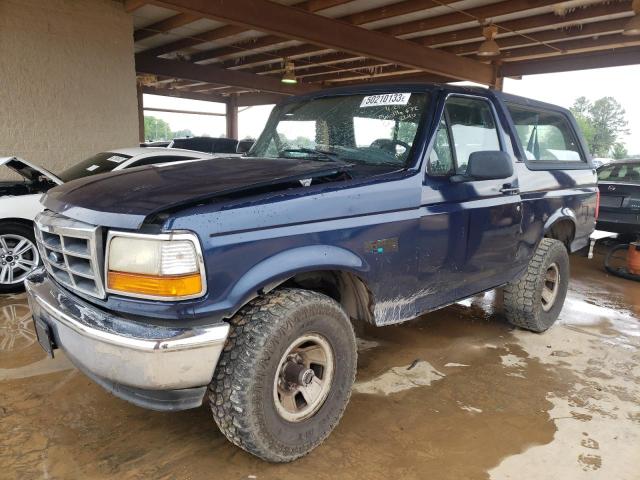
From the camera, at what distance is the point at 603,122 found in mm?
17375

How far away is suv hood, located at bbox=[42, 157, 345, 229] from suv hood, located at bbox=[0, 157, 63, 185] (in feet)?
9.37

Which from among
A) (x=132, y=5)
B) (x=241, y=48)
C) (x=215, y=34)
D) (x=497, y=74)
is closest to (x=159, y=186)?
(x=132, y=5)

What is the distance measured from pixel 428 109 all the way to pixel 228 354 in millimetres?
1935

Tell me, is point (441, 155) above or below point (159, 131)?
below

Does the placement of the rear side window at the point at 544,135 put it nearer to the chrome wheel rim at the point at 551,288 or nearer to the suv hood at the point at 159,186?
the chrome wheel rim at the point at 551,288

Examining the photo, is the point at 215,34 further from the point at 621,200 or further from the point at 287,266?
the point at 287,266

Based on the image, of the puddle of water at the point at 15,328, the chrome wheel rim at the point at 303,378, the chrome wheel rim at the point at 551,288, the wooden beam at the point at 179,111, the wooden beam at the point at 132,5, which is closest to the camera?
the chrome wheel rim at the point at 303,378

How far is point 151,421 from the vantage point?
277 centimetres

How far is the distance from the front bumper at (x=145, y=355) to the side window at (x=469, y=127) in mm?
2009

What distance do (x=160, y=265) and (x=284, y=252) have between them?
552 millimetres

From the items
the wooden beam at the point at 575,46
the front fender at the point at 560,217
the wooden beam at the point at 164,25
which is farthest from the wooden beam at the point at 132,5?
the wooden beam at the point at 575,46

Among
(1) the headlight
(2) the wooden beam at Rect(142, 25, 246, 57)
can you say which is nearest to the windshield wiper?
(1) the headlight

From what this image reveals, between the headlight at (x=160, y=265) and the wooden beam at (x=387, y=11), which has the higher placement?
the wooden beam at (x=387, y=11)

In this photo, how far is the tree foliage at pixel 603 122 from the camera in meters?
15.8
